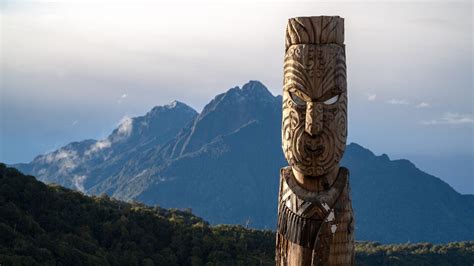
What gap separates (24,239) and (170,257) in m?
12.1

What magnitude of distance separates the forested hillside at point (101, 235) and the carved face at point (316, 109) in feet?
109

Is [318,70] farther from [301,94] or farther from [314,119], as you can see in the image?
[314,119]

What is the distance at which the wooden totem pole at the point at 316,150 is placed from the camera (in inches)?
368

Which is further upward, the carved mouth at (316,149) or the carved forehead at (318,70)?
the carved forehead at (318,70)

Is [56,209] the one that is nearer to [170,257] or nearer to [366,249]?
[170,257]

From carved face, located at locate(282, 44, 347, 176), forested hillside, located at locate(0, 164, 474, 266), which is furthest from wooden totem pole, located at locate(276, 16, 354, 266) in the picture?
forested hillside, located at locate(0, 164, 474, 266)

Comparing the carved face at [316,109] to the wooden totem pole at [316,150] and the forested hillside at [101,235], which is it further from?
the forested hillside at [101,235]

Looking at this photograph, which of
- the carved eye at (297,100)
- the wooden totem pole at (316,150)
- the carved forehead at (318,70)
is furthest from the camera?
the carved eye at (297,100)

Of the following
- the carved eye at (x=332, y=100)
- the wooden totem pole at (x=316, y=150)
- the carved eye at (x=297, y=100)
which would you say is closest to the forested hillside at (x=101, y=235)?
the wooden totem pole at (x=316, y=150)

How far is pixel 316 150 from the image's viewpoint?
9367 millimetres

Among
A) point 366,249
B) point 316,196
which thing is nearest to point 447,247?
point 366,249

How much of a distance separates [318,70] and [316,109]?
0.60m

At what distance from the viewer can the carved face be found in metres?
9.39

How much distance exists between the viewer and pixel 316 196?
9.45 meters
